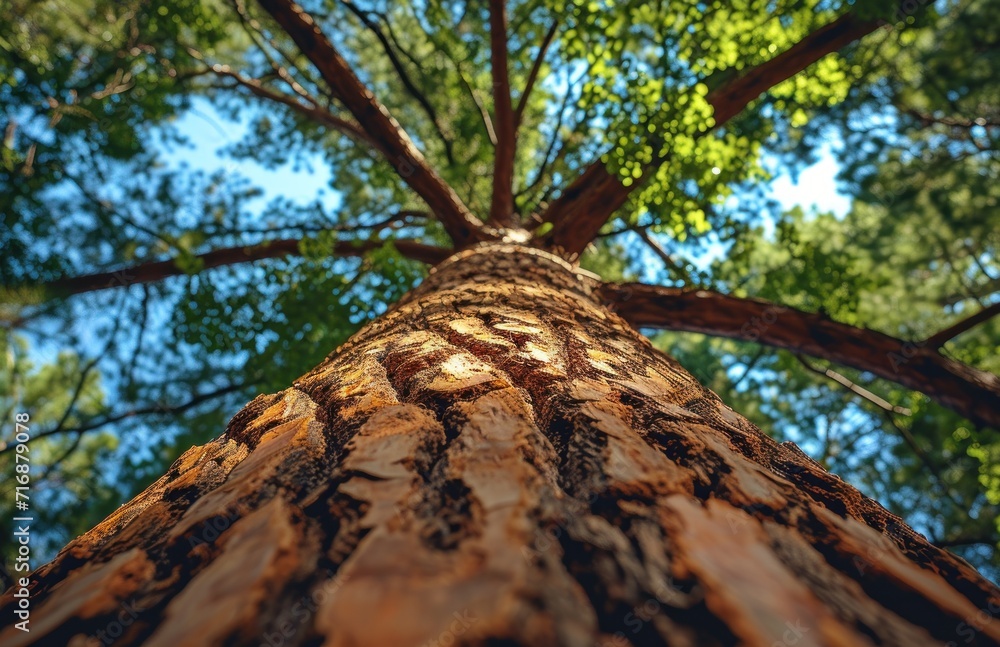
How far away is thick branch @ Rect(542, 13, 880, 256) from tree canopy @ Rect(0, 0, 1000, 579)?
1.0 inches

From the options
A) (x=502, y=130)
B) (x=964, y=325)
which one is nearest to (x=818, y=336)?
(x=964, y=325)

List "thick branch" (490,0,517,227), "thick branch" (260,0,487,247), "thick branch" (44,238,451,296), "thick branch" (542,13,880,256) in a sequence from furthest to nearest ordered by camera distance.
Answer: "thick branch" (44,238,451,296)
"thick branch" (490,0,517,227)
"thick branch" (542,13,880,256)
"thick branch" (260,0,487,247)

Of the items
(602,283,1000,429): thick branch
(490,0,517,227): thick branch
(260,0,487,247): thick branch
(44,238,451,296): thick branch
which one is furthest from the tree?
(44,238,451,296): thick branch

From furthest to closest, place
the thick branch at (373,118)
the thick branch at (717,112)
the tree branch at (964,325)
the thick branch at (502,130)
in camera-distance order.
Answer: the thick branch at (502,130)
the thick branch at (717,112)
the thick branch at (373,118)
the tree branch at (964,325)

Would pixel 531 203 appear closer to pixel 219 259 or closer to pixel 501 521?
pixel 219 259

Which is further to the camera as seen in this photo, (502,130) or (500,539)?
(502,130)

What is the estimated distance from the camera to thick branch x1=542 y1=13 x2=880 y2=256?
422cm

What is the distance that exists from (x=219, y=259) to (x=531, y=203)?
4.19 metres

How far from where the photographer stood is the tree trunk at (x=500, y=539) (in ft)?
1.90

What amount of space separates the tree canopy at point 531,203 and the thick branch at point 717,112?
0.02m

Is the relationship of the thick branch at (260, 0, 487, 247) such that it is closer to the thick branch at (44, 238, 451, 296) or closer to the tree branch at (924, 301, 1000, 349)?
the thick branch at (44, 238, 451, 296)

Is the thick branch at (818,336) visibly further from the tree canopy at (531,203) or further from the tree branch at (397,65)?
the tree branch at (397,65)

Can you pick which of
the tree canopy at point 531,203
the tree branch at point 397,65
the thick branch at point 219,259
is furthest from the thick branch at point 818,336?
the tree branch at point 397,65

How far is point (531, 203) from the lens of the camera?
7.63 m
